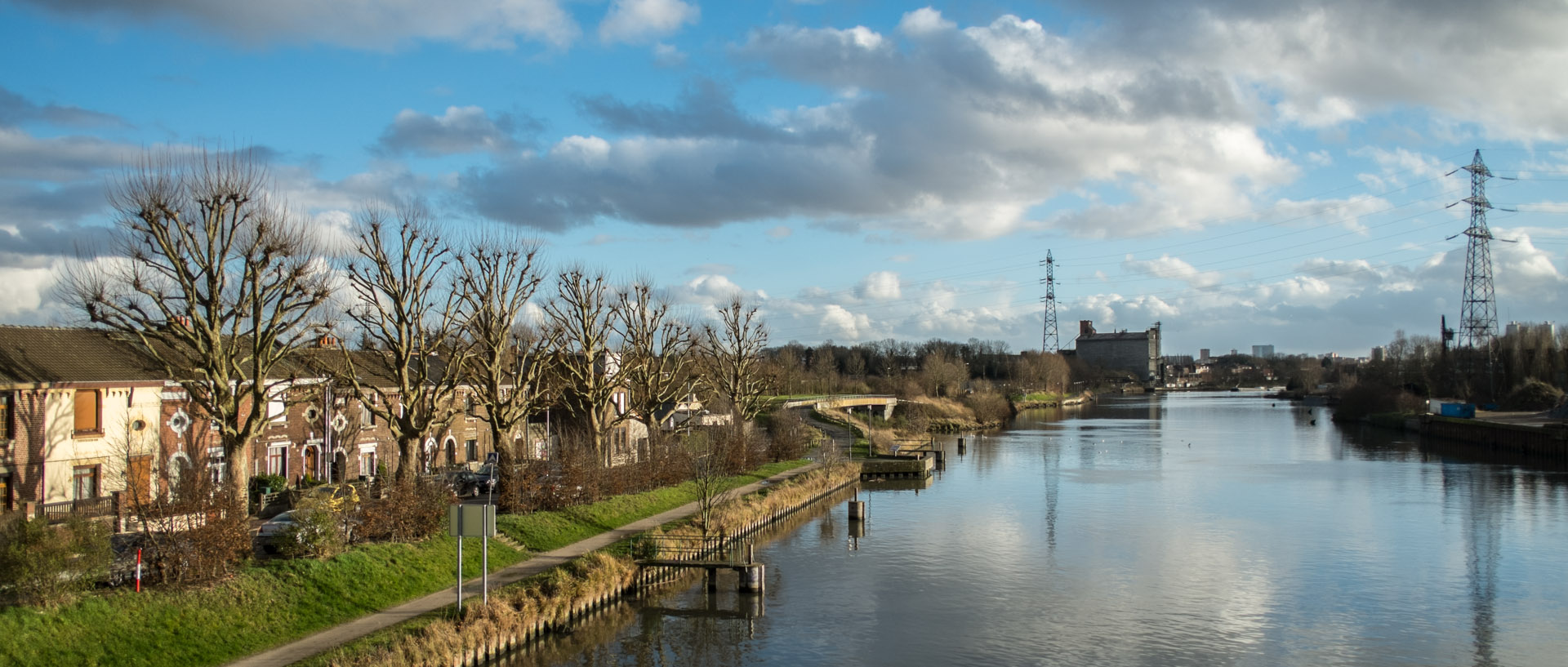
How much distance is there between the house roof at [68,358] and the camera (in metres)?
33.2

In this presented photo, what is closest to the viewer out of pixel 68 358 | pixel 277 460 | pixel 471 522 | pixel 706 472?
pixel 471 522

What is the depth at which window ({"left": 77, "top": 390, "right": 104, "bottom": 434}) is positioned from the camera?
3441 centimetres

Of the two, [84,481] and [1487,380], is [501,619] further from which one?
[1487,380]

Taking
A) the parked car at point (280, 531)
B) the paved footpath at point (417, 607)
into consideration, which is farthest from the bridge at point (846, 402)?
the parked car at point (280, 531)

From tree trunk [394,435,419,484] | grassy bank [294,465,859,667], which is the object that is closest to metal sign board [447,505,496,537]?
grassy bank [294,465,859,667]

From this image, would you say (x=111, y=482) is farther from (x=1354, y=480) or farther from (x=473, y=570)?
(x=1354, y=480)

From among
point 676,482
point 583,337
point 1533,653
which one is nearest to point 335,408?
point 583,337

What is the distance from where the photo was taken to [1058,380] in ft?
589

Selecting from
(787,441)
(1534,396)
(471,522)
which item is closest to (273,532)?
(471,522)

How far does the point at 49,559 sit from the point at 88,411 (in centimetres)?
1766

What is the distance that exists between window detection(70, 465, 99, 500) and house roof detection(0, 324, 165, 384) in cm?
304

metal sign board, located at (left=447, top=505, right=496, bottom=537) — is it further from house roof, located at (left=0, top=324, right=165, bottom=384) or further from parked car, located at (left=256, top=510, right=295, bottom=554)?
house roof, located at (left=0, top=324, right=165, bottom=384)

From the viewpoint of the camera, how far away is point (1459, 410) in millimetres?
99562

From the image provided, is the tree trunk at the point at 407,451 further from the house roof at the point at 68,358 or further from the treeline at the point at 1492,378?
the treeline at the point at 1492,378
